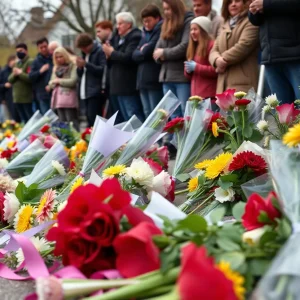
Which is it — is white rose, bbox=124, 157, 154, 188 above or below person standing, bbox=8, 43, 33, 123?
above

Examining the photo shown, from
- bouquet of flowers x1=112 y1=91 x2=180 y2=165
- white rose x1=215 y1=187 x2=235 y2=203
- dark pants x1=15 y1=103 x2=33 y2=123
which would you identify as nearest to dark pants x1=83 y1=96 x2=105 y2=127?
dark pants x1=15 y1=103 x2=33 y2=123

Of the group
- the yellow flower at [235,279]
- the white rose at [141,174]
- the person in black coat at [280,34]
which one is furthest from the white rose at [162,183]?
the person in black coat at [280,34]

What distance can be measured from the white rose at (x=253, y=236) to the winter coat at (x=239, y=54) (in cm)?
283

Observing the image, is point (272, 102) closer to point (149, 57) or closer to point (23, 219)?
point (23, 219)

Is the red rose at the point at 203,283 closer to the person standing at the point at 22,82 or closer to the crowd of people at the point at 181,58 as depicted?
the crowd of people at the point at 181,58

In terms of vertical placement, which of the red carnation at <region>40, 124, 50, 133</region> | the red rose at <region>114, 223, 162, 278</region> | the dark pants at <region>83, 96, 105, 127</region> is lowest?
the dark pants at <region>83, 96, 105, 127</region>

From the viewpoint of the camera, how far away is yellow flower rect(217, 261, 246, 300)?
1.08 m

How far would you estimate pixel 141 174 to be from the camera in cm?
217

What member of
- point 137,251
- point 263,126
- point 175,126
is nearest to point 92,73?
point 175,126

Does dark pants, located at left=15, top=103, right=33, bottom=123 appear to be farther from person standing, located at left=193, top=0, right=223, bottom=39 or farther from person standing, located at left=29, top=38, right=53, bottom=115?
person standing, located at left=193, top=0, right=223, bottom=39

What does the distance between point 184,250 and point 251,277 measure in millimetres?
177

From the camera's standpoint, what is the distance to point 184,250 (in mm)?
1141

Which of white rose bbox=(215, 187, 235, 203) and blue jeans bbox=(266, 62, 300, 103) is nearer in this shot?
white rose bbox=(215, 187, 235, 203)

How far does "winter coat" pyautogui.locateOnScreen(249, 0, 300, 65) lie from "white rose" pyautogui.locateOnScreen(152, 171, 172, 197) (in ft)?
5.24
